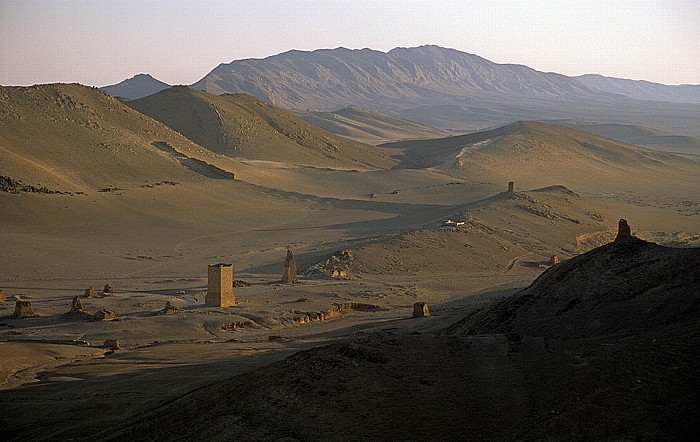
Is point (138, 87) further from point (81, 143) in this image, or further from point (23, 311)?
point (23, 311)

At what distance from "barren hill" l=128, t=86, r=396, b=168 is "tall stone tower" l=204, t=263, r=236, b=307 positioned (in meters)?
43.2

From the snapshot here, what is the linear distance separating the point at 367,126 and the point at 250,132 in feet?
172

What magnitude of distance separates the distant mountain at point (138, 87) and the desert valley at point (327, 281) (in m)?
96.9

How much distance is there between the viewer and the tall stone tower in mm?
23016

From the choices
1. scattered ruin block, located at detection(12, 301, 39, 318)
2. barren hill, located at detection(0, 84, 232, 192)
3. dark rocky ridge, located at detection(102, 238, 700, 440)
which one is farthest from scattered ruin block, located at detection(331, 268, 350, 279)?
dark rocky ridge, located at detection(102, 238, 700, 440)

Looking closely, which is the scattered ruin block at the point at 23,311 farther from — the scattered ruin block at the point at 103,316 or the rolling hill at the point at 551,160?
the rolling hill at the point at 551,160

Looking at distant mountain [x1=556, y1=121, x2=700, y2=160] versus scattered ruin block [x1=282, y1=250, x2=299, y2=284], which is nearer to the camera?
scattered ruin block [x1=282, y1=250, x2=299, y2=284]

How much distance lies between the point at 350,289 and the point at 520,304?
42.4 feet

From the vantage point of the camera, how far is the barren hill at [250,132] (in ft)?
225

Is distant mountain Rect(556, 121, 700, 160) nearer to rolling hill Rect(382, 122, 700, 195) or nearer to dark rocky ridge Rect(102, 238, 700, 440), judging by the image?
rolling hill Rect(382, 122, 700, 195)

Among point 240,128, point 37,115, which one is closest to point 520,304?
point 37,115

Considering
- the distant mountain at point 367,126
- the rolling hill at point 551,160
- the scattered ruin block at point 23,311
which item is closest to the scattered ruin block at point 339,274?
the scattered ruin block at point 23,311

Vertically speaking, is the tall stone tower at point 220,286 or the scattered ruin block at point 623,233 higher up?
the scattered ruin block at point 623,233

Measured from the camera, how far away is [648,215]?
Result: 47.6 metres
